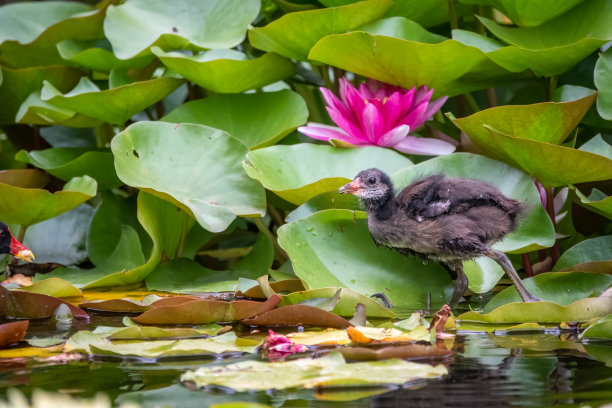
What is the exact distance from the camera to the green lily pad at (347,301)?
2.57m

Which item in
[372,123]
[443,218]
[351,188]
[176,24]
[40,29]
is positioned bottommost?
[443,218]

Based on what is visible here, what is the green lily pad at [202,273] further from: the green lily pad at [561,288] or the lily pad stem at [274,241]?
the green lily pad at [561,288]

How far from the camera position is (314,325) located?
2.54 metres

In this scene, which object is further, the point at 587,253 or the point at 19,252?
the point at 19,252

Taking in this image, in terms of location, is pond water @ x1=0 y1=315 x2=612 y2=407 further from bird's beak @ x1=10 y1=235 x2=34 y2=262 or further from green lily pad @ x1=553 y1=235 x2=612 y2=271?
bird's beak @ x1=10 y1=235 x2=34 y2=262

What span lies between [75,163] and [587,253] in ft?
6.81

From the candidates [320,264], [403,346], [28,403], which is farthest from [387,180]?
[28,403]

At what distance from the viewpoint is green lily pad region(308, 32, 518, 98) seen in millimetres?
3055

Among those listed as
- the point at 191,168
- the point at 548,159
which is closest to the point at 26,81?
the point at 191,168

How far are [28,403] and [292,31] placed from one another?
1988 mm

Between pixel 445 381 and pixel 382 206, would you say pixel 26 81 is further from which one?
pixel 445 381

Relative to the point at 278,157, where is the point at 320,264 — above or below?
below

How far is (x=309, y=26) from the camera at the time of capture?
10.9 feet

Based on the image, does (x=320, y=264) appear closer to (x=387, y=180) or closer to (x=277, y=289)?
(x=277, y=289)
